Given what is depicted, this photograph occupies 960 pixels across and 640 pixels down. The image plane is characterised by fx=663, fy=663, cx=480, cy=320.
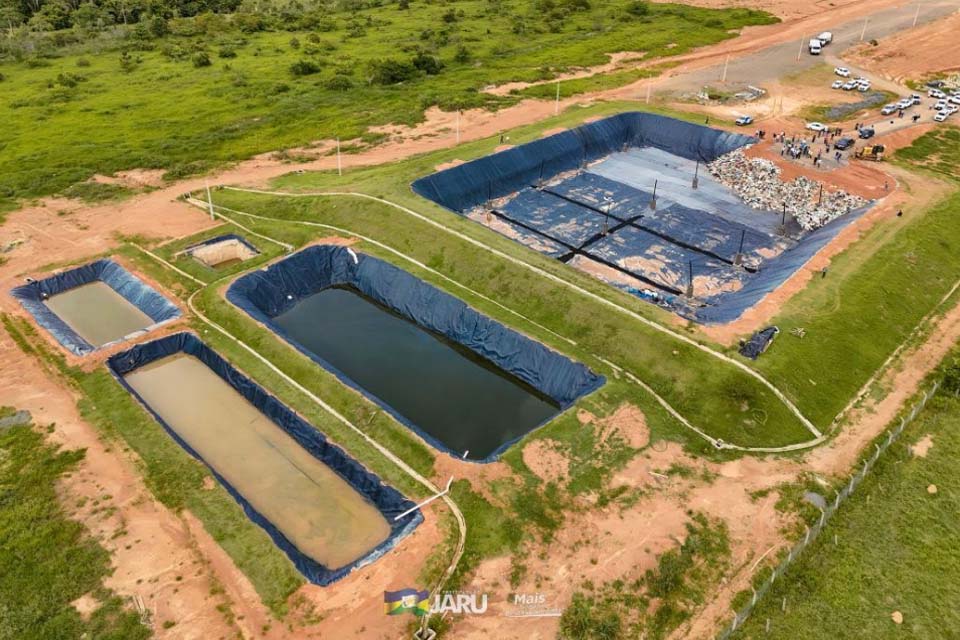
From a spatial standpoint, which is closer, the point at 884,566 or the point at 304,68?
the point at 884,566

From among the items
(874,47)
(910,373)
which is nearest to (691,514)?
(910,373)

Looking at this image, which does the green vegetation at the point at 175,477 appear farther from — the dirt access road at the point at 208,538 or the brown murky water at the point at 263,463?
the brown murky water at the point at 263,463

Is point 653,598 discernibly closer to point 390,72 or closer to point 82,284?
point 82,284

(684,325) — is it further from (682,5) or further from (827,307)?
(682,5)

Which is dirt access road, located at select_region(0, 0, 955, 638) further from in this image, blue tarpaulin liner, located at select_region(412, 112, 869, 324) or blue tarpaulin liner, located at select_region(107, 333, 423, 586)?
blue tarpaulin liner, located at select_region(412, 112, 869, 324)

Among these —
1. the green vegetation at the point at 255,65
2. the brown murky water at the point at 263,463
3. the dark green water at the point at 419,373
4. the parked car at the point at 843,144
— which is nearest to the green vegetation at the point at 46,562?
the brown murky water at the point at 263,463

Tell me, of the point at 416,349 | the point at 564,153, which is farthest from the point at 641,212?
the point at 416,349
